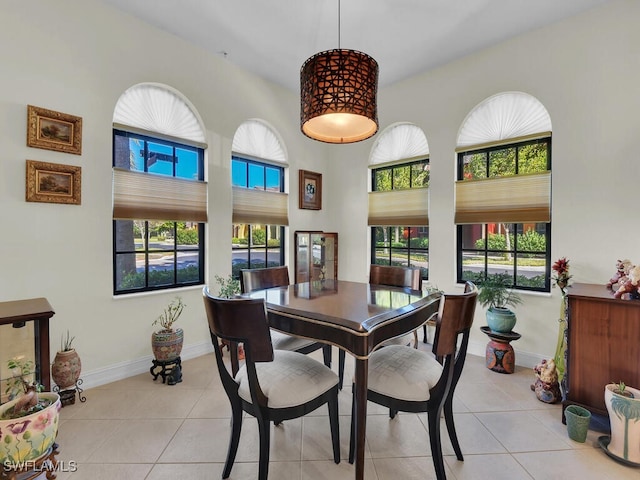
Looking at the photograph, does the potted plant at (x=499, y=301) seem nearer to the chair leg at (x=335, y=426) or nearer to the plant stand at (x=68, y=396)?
the chair leg at (x=335, y=426)

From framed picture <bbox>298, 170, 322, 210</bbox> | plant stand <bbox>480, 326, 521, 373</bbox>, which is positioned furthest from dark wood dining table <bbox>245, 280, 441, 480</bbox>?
framed picture <bbox>298, 170, 322, 210</bbox>

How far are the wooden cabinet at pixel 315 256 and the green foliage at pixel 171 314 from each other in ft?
4.95

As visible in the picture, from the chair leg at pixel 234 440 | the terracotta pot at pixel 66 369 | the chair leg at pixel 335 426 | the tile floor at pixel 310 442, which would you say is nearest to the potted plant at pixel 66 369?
the terracotta pot at pixel 66 369

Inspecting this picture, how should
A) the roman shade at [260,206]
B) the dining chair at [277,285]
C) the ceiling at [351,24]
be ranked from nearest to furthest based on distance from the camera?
the dining chair at [277,285]
the ceiling at [351,24]
the roman shade at [260,206]

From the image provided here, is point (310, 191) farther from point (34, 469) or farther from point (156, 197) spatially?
point (34, 469)

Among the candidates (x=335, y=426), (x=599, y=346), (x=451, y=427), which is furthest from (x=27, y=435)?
(x=599, y=346)

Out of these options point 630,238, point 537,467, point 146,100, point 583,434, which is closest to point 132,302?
point 146,100

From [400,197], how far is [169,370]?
121 inches

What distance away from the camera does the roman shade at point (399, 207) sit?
3.75 metres

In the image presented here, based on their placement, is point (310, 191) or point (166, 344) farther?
point (310, 191)

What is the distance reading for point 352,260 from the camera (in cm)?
443

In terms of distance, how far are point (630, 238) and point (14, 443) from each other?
4.09 meters

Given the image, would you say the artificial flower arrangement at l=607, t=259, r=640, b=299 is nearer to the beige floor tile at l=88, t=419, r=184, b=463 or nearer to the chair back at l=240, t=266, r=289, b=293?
the chair back at l=240, t=266, r=289, b=293

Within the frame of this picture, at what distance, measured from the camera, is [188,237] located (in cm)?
333
